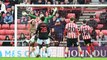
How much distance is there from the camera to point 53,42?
15016mm

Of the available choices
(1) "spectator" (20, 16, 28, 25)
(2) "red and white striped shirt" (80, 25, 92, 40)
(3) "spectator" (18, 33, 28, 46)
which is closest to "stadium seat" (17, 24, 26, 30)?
(1) "spectator" (20, 16, 28, 25)

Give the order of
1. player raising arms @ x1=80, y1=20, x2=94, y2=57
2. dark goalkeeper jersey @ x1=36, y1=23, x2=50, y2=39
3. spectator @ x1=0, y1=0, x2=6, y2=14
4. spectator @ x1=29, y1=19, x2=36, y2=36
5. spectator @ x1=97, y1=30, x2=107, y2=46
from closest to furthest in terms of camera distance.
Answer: dark goalkeeper jersey @ x1=36, y1=23, x2=50, y2=39
player raising arms @ x1=80, y1=20, x2=94, y2=57
spectator @ x1=29, y1=19, x2=36, y2=36
spectator @ x1=97, y1=30, x2=107, y2=46
spectator @ x1=0, y1=0, x2=6, y2=14

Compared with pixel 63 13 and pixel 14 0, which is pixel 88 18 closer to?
pixel 63 13

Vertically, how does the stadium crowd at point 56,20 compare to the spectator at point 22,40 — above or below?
above

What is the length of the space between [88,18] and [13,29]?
2.89 m

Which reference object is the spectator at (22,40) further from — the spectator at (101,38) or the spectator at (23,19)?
the spectator at (101,38)

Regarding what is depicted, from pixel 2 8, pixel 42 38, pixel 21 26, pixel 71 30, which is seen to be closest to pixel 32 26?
pixel 21 26

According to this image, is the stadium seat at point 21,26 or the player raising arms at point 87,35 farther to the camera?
the stadium seat at point 21,26

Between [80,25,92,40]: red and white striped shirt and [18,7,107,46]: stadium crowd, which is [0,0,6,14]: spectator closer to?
[18,7,107,46]: stadium crowd

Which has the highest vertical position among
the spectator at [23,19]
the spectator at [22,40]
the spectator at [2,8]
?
the spectator at [2,8]

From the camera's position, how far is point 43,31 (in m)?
13.7

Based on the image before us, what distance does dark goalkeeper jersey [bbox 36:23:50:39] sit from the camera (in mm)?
13695

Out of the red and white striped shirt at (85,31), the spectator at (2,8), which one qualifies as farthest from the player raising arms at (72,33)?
the spectator at (2,8)

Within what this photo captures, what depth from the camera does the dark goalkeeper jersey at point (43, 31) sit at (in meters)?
13.7
